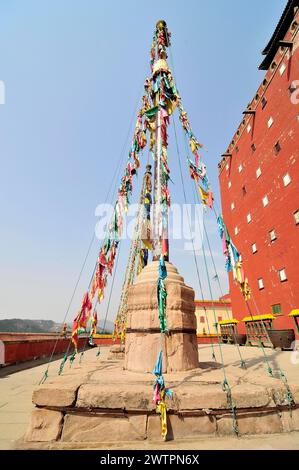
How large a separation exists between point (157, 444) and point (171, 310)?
81.8 inches

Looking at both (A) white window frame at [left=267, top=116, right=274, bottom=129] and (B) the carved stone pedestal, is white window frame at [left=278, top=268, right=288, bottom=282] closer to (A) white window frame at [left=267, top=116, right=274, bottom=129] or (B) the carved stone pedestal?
(A) white window frame at [left=267, top=116, right=274, bottom=129]

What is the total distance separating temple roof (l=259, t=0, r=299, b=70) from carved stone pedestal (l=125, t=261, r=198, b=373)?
28.0 meters

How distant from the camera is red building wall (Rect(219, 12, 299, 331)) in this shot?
18.8 meters

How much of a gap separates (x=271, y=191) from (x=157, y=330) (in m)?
21.6

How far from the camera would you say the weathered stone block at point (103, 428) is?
3109 millimetres

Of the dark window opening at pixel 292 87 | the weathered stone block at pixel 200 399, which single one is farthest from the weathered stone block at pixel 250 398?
the dark window opening at pixel 292 87

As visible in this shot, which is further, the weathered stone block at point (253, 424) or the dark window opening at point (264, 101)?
the dark window opening at point (264, 101)

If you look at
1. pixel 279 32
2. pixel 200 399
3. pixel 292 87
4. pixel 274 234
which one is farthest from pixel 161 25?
pixel 279 32

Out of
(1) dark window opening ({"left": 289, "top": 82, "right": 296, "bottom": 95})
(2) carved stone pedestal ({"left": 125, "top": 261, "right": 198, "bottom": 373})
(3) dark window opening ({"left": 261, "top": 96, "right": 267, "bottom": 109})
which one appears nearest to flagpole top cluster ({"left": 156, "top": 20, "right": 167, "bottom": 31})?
(2) carved stone pedestal ({"left": 125, "top": 261, "right": 198, "bottom": 373})

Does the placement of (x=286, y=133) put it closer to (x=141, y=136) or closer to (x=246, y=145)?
(x=246, y=145)

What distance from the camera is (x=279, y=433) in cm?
324

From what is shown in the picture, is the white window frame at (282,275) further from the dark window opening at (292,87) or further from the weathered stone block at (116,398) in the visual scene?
the weathered stone block at (116,398)

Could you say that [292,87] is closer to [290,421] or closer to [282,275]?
[282,275]

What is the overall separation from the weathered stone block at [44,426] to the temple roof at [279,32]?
30557mm
